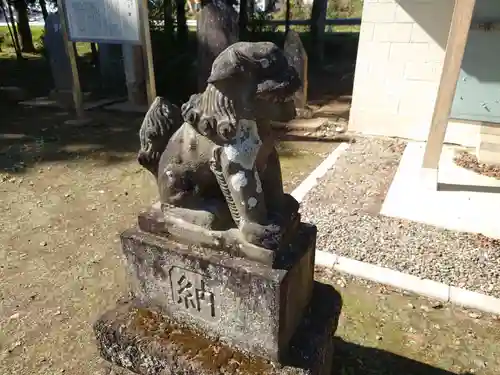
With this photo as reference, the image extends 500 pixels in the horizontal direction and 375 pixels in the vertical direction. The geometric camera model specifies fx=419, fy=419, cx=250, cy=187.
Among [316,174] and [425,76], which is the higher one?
[425,76]

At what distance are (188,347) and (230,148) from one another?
2.73 ft

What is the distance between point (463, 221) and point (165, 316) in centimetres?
298

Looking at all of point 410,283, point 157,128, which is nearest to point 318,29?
point 410,283

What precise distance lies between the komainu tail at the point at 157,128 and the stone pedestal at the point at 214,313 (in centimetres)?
29

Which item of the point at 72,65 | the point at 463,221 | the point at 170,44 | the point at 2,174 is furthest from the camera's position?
the point at 170,44

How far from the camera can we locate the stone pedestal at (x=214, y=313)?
1.57 metres

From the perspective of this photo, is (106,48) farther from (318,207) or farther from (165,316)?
(165,316)

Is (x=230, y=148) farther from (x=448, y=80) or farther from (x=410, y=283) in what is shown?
(x=448, y=80)

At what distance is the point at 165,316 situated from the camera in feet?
6.00

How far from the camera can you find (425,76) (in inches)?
226

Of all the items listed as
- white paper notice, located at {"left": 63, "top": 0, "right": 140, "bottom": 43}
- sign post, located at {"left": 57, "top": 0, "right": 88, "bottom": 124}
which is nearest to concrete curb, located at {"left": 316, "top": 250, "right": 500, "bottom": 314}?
white paper notice, located at {"left": 63, "top": 0, "right": 140, "bottom": 43}

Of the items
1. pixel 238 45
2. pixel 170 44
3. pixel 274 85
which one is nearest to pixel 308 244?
pixel 274 85

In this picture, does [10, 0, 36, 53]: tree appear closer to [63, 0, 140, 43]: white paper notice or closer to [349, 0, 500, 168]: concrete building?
[63, 0, 140, 43]: white paper notice

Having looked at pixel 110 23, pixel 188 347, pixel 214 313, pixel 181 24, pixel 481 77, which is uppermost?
pixel 110 23
